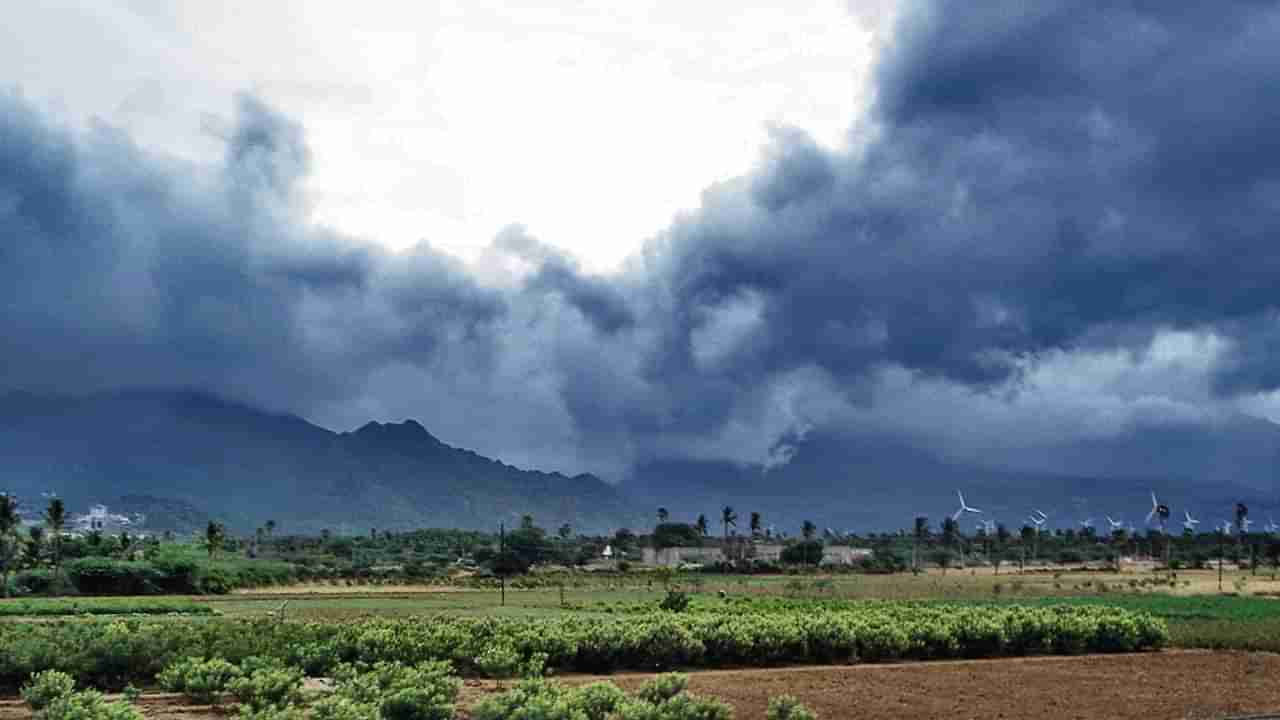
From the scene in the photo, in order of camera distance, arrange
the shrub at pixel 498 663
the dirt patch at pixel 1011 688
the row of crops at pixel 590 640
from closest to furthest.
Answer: the dirt patch at pixel 1011 688 < the row of crops at pixel 590 640 < the shrub at pixel 498 663

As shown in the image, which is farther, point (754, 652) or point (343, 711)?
point (754, 652)

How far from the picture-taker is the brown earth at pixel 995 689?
27203 mm

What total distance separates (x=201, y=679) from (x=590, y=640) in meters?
11.9

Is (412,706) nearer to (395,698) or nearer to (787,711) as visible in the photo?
(395,698)

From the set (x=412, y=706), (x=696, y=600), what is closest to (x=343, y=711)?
(x=412, y=706)

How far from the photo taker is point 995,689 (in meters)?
31.3

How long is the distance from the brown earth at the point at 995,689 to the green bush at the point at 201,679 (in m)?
0.29

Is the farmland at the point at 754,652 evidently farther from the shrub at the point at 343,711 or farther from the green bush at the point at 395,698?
the shrub at the point at 343,711

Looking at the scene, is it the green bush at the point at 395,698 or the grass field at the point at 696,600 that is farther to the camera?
the grass field at the point at 696,600

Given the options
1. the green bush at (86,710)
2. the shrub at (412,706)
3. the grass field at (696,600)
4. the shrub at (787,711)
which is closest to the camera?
the green bush at (86,710)

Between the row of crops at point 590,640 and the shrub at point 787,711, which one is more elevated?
the shrub at point 787,711

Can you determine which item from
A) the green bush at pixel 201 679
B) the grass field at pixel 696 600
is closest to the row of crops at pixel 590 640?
the green bush at pixel 201 679

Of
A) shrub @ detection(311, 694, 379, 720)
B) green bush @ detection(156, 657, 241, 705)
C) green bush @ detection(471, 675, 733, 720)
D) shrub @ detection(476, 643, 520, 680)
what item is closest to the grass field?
shrub @ detection(476, 643, 520, 680)

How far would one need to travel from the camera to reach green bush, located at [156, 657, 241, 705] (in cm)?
2617
